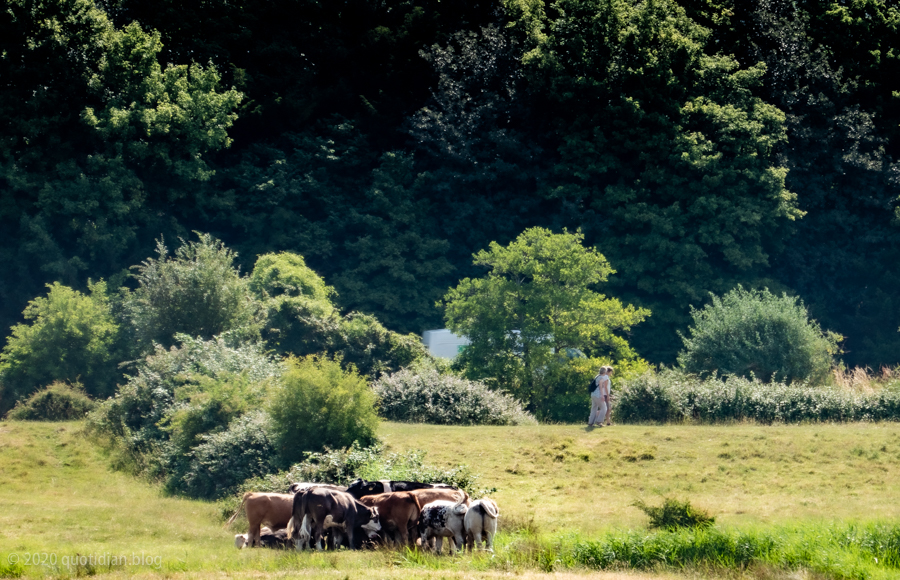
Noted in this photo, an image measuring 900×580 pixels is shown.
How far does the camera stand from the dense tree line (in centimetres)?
4297

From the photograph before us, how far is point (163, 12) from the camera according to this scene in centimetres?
4819

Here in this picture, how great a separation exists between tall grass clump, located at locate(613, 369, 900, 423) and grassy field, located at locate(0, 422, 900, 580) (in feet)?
6.81

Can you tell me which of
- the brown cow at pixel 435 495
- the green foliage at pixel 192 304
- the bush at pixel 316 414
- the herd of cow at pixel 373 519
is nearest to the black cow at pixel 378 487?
the herd of cow at pixel 373 519

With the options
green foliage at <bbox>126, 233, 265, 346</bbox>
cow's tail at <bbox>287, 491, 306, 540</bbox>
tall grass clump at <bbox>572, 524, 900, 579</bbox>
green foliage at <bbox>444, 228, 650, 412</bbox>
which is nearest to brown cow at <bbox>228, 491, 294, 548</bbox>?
cow's tail at <bbox>287, 491, 306, 540</bbox>

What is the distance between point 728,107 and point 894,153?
11.7m

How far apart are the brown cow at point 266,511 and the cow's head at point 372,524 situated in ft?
4.30

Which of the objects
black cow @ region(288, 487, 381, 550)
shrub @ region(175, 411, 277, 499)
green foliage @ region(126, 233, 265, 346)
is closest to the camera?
black cow @ region(288, 487, 381, 550)

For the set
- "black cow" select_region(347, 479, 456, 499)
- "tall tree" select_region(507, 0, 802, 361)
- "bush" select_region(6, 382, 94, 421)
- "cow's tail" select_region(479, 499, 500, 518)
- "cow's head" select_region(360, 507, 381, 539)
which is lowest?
"cow's head" select_region(360, 507, 381, 539)

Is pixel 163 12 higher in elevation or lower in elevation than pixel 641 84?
higher

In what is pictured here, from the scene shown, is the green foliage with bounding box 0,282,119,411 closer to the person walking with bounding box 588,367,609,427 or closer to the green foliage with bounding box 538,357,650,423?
the green foliage with bounding box 538,357,650,423

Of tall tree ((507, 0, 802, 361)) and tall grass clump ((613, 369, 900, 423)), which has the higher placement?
tall tree ((507, 0, 802, 361))

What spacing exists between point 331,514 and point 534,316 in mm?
19589

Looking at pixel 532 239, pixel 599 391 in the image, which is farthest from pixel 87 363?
pixel 599 391

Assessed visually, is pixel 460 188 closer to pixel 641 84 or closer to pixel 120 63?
pixel 641 84
